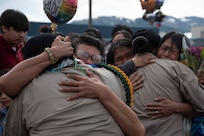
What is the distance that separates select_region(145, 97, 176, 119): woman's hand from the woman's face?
37 cm

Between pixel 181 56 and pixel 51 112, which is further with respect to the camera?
pixel 181 56

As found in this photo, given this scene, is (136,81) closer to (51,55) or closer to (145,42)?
(145,42)

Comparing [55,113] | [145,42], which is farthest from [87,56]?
[55,113]

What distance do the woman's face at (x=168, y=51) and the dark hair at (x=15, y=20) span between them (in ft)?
4.82

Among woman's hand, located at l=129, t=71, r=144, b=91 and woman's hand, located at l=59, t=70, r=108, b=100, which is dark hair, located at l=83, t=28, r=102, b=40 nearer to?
woman's hand, located at l=129, t=71, r=144, b=91

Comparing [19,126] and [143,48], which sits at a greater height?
[143,48]

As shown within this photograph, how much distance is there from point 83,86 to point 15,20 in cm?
197

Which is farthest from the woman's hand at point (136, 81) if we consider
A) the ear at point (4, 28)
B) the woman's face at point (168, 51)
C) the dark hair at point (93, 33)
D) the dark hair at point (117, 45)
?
the dark hair at point (93, 33)

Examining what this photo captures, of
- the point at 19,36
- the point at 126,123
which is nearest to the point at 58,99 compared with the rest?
the point at 126,123

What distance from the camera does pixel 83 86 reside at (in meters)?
1.50

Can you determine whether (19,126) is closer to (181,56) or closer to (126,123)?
(126,123)

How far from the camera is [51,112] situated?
1.43 m

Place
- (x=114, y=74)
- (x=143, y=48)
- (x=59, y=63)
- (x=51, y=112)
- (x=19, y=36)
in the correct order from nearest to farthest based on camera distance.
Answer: (x=51, y=112) → (x=59, y=63) → (x=114, y=74) → (x=143, y=48) → (x=19, y=36)

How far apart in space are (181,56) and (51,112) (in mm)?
1275
